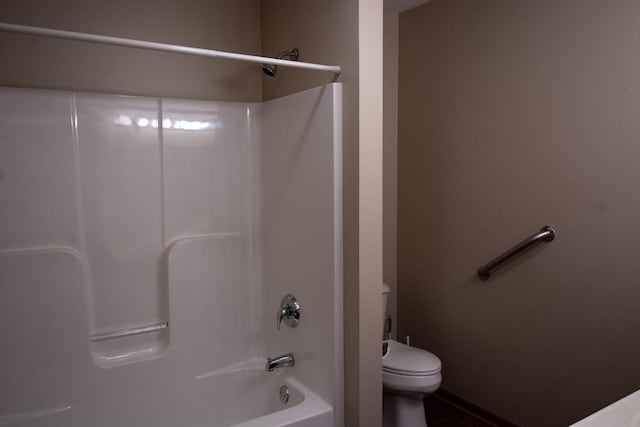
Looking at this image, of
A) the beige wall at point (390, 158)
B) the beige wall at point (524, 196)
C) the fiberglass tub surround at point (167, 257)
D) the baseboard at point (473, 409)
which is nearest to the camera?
the fiberglass tub surround at point (167, 257)

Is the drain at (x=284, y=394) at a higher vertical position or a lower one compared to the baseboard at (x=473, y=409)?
higher

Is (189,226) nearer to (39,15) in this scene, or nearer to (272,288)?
(272,288)

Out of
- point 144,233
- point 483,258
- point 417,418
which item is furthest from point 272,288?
point 483,258

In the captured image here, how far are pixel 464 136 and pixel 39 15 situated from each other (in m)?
2.09

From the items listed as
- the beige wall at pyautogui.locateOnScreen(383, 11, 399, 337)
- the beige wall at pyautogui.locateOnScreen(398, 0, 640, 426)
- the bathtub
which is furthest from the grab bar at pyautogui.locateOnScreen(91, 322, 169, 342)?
the beige wall at pyautogui.locateOnScreen(398, 0, 640, 426)

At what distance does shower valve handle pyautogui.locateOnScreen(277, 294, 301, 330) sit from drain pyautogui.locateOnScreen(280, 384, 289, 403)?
26 centimetres

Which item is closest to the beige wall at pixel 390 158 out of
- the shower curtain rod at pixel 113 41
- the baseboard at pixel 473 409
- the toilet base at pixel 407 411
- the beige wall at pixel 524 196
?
the beige wall at pixel 524 196

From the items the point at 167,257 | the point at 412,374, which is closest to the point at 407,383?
the point at 412,374

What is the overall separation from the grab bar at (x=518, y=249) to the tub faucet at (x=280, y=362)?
114 centimetres

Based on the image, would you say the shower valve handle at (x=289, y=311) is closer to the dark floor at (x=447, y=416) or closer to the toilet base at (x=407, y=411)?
the toilet base at (x=407, y=411)

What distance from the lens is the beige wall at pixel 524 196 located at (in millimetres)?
1944

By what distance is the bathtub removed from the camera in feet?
5.88

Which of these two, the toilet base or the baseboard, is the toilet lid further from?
the baseboard

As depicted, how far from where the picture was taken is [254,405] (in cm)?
217
